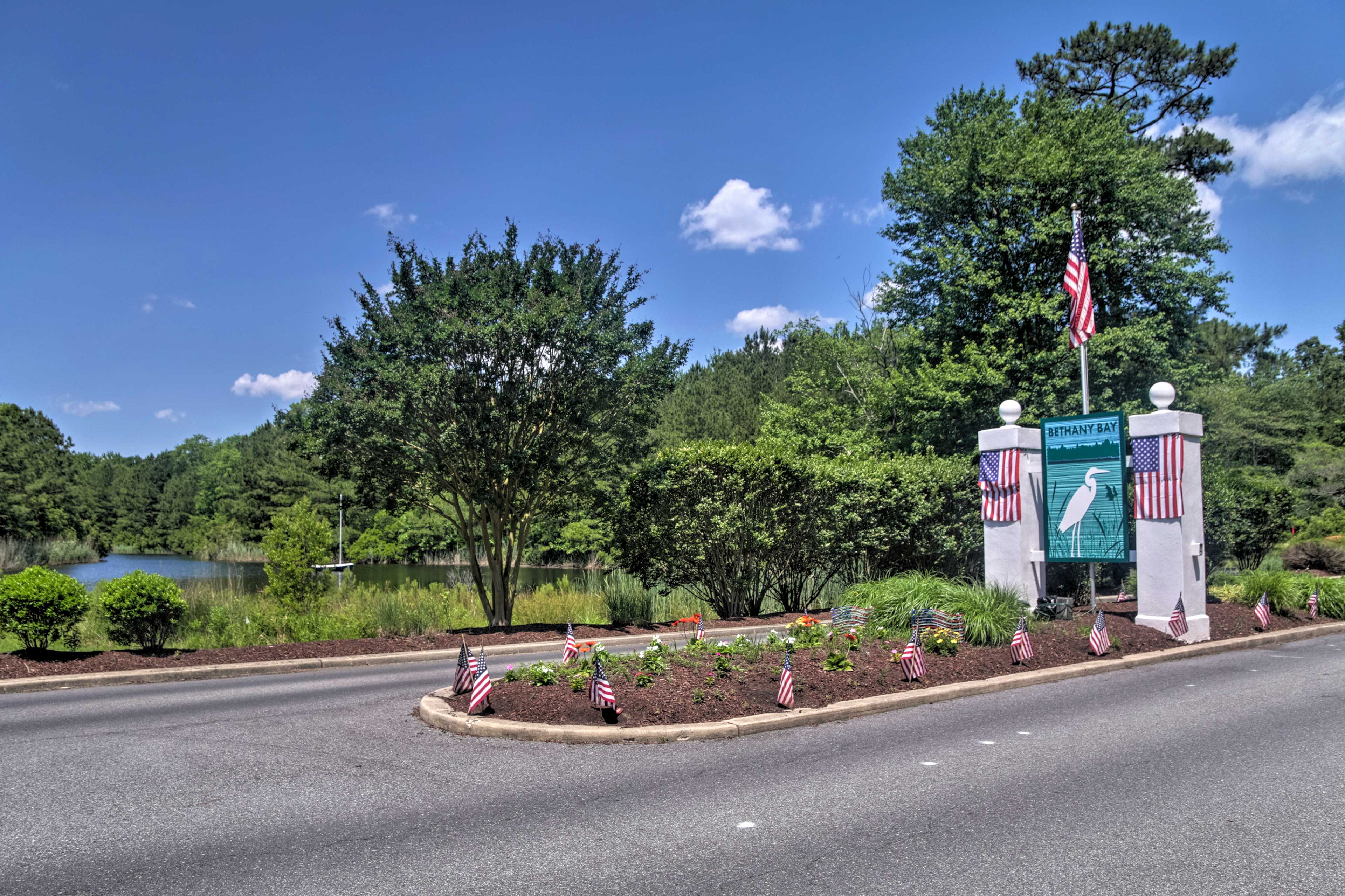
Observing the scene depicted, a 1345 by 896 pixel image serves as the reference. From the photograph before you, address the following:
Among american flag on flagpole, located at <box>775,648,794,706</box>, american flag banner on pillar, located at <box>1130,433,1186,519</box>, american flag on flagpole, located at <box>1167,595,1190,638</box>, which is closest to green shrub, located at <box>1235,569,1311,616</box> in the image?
american flag on flagpole, located at <box>1167,595,1190,638</box>

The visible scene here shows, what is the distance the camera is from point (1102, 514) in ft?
45.1

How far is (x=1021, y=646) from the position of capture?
10594 millimetres

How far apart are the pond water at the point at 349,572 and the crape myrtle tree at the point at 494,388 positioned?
9746 mm

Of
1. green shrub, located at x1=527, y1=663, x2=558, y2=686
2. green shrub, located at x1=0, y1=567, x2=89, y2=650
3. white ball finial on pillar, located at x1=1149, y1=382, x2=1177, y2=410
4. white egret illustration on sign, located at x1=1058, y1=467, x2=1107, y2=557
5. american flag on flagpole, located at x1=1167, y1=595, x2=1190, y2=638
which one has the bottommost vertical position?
american flag on flagpole, located at x1=1167, y1=595, x2=1190, y2=638

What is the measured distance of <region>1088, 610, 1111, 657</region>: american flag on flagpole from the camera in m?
11.6

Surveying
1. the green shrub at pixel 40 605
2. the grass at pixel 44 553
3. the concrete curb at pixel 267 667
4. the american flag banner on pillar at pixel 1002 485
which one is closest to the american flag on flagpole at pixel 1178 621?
the american flag banner on pillar at pixel 1002 485

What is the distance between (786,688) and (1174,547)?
26.6ft

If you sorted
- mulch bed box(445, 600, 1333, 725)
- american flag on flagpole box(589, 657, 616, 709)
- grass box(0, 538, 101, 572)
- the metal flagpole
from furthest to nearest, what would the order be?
grass box(0, 538, 101, 572)
the metal flagpole
mulch bed box(445, 600, 1333, 725)
american flag on flagpole box(589, 657, 616, 709)

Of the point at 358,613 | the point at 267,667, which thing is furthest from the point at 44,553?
the point at 267,667

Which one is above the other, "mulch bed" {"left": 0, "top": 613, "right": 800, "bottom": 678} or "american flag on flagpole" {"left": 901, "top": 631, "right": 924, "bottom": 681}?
"american flag on flagpole" {"left": 901, "top": 631, "right": 924, "bottom": 681}

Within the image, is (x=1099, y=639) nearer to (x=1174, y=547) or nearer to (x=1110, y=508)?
(x=1174, y=547)

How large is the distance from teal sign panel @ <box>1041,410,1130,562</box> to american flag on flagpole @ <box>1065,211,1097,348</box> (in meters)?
1.36

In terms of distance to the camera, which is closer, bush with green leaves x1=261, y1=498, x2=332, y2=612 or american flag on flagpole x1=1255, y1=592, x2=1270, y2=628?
american flag on flagpole x1=1255, y1=592, x2=1270, y2=628

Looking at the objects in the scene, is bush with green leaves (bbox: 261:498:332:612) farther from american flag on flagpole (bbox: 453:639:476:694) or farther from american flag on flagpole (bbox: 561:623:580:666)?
american flag on flagpole (bbox: 453:639:476:694)
